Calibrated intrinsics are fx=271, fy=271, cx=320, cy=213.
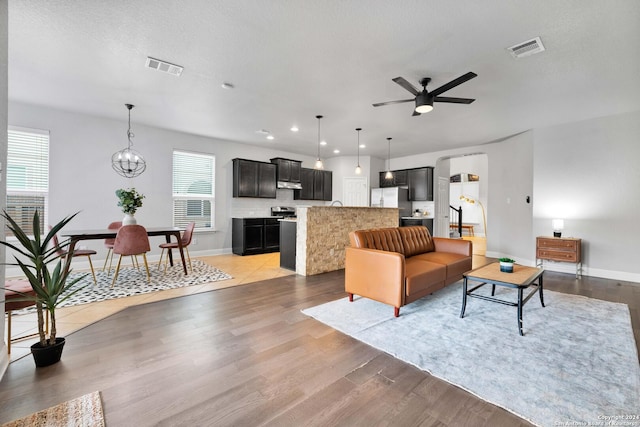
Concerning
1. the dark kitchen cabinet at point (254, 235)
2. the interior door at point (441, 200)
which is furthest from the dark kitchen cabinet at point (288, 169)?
the interior door at point (441, 200)

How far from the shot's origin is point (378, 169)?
8898 millimetres

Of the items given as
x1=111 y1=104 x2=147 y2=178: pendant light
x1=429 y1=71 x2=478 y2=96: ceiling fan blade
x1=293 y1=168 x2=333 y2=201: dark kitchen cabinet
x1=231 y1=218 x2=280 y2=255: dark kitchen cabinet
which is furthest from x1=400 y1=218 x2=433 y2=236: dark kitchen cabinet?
x1=111 y1=104 x2=147 y2=178: pendant light

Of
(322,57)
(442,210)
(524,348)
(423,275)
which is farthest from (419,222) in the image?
(322,57)

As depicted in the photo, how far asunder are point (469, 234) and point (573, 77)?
950 centimetres

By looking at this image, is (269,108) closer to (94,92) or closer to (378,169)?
(94,92)

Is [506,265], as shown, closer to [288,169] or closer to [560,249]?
[560,249]

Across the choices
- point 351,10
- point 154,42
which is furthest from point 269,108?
point 351,10

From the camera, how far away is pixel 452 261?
148 inches

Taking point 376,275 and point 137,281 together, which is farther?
point 137,281

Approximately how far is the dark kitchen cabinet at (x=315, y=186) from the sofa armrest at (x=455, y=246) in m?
4.48

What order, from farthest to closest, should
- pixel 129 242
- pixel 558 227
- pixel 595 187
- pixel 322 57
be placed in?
pixel 558 227, pixel 595 187, pixel 129 242, pixel 322 57

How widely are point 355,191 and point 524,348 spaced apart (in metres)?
6.80

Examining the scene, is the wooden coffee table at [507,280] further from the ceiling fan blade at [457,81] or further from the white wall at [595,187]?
the white wall at [595,187]

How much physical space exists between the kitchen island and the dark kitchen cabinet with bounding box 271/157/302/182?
118 inches
